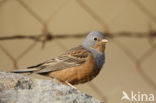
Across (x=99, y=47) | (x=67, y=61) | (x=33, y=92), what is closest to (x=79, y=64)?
(x=67, y=61)

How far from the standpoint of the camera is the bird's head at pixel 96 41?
2623 mm

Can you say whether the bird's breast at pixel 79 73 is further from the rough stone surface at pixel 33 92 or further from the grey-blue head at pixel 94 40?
the rough stone surface at pixel 33 92

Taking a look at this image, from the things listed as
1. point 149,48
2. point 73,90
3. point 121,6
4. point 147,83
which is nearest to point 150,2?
point 121,6

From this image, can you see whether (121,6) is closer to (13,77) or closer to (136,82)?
(136,82)

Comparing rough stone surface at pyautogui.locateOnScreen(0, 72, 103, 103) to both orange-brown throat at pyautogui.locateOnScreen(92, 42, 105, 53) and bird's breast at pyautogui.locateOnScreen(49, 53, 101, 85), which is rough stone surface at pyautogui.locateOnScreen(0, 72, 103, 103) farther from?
orange-brown throat at pyautogui.locateOnScreen(92, 42, 105, 53)

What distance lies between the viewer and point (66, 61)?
257 cm

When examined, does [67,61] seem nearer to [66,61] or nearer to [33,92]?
[66,61]

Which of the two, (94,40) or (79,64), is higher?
(94,40)

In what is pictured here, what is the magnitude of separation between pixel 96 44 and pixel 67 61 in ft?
0.62

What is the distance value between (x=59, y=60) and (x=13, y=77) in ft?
2.22

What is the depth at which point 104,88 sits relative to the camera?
3656 mm

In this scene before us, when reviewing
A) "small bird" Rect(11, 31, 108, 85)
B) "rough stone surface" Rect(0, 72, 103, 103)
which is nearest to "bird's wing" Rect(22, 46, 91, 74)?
"small bird" Rect(11, 31, 108, 85)

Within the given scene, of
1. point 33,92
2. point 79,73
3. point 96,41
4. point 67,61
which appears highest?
point 96,41

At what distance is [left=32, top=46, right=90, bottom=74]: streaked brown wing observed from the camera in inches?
98.0
